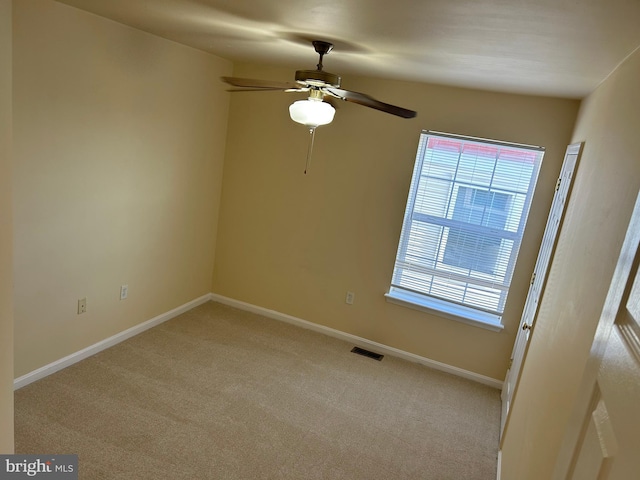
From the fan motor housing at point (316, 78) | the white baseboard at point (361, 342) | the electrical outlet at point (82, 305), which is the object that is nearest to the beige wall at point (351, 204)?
Result: the white baseboard at point (361, 342)

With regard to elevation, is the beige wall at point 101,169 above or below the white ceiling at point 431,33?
below

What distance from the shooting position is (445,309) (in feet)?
13.1

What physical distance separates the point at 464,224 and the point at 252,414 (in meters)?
2.29

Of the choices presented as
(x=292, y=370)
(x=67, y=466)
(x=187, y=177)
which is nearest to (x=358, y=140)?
(x=187, y=177)

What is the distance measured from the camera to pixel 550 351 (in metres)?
1.96

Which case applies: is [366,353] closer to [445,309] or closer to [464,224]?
Result: [445,309]

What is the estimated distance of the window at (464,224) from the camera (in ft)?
12.0

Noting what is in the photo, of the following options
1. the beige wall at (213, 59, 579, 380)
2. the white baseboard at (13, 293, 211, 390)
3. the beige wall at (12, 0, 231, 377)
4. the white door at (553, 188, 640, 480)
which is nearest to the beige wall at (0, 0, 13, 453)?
the beige wall at (12, 0, 231, 377)

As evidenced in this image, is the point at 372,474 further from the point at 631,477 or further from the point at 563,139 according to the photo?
the point at 563,139

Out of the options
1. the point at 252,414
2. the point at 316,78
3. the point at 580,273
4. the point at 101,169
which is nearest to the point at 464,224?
the point at 316,78

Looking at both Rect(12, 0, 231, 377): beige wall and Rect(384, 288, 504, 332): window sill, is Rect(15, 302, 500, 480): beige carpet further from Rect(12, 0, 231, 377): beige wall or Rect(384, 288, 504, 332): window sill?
Rect(384, 288, 504, 332): window sill

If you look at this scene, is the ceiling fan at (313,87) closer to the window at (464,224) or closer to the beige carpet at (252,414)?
the window at (464,224)

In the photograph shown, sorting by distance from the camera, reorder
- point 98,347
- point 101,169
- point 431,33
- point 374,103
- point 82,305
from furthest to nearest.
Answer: point 98,347, point 82,305, point 101,169, point 374,103, point 431,33

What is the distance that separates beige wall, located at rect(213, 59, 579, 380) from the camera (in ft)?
11.8
